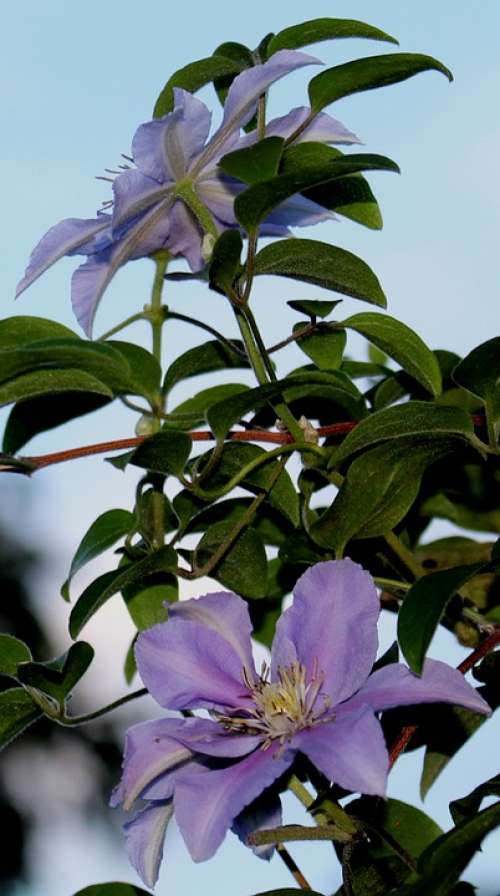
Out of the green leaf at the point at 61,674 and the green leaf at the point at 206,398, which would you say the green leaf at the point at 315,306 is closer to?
the green leaf at the point at 206,398

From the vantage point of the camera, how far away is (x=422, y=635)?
522 mm

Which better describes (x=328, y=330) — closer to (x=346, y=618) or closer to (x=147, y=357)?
(x=147, y=357)

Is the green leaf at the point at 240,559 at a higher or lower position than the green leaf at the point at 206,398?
lower

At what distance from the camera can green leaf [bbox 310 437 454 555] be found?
65 centimetres

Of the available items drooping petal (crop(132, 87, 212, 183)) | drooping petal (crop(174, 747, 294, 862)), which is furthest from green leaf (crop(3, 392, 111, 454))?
drooping petal (crop(174, 747, 294, 862))

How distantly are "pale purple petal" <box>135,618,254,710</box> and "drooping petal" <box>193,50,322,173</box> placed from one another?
0.27 metres

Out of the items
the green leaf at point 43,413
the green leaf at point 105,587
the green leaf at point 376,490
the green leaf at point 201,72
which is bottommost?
the green leaf at point 105,587

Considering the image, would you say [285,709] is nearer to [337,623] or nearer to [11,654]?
[337,623]

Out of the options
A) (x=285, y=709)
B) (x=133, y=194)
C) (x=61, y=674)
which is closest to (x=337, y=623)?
(x=285, y=709)

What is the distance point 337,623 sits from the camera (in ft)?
1.96

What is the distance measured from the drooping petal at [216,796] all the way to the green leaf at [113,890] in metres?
0.13

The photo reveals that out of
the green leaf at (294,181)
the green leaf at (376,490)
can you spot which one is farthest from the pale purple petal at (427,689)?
the green leaf at (294,181)

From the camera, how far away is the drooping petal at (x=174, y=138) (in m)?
0.70

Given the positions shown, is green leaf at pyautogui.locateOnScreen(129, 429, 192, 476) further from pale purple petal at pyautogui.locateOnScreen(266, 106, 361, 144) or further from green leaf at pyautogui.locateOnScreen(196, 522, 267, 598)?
pale purple petal at pyautogui.locateOnScreen(266, 106, 361, 144)
